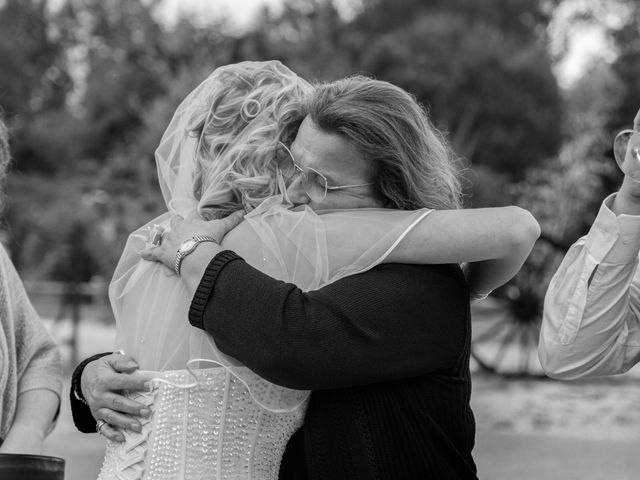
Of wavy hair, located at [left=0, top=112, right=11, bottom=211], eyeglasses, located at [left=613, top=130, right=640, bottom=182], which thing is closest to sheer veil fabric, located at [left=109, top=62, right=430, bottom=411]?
eyeglasses, located at [left=613, top=130, right=640, bottom=182]

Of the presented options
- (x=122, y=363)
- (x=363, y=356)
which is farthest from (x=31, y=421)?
(x=363, y=356)

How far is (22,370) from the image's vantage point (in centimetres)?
258

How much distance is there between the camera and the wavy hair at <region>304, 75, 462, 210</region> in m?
1.90

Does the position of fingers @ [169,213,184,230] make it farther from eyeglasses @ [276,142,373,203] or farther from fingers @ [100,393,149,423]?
fingers @ [100,393,149,423]

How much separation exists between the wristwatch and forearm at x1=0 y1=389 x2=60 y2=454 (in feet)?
2.79

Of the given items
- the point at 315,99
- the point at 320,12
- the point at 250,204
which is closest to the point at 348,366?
the point at 250,204

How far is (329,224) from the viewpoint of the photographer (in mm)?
1879

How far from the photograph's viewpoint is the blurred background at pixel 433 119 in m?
8.18

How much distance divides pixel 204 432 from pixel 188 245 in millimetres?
374

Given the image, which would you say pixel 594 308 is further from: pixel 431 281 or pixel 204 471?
pixel 204 471

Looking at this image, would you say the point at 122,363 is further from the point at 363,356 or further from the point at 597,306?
the point at 597,306

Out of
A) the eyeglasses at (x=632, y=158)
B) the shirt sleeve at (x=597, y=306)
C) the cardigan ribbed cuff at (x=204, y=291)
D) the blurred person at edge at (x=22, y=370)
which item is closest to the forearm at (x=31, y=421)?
the blurred person at edge at (x=22, y=370)

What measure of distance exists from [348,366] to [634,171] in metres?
0.72

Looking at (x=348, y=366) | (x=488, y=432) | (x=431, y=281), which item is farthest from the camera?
(x=488, y=432)
